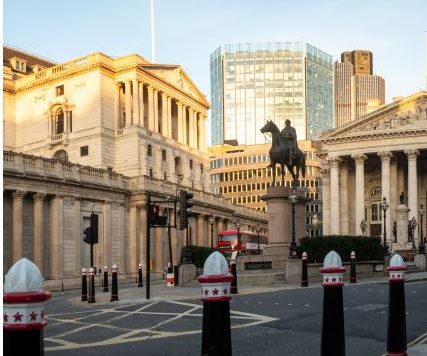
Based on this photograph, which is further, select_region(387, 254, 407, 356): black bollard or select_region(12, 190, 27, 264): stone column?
select_region(12, 190, 27, 264): stone column

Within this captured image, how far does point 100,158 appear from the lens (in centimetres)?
7738

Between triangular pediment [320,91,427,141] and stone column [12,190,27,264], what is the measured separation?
175ft

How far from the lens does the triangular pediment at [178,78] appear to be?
8700cm

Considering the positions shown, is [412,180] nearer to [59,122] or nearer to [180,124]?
[180,124]

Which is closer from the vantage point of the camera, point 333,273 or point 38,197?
point 333,273

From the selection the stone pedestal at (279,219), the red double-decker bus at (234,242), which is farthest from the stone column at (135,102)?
the stone pedestal at (279,219)

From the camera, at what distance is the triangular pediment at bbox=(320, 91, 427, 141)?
89.2 m

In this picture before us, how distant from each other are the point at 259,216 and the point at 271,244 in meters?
68.8

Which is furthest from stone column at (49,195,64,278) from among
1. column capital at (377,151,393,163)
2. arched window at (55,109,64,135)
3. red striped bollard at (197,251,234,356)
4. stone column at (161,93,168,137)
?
red striped bollard at (197,251,234,356)

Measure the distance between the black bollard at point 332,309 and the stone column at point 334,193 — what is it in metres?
88.0

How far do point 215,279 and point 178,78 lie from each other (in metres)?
88.5

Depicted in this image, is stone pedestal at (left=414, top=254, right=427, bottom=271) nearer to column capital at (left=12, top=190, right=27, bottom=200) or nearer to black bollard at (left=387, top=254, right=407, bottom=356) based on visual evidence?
column capital at (left=12, top=190, right=27, bottom=200)

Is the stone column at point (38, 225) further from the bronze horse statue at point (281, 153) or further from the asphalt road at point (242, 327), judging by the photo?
the asphalt road at point (242, 327)

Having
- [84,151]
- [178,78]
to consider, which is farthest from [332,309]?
[178,78]
